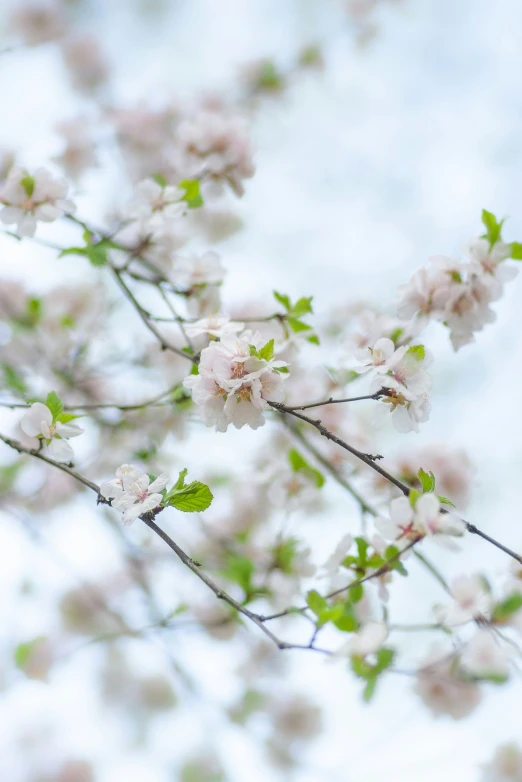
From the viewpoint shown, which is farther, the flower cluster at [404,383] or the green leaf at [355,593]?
the green leaf at [355,593]

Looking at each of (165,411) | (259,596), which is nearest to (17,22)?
(165,411)

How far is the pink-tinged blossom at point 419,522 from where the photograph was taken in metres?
0.66

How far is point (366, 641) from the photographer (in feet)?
2.39

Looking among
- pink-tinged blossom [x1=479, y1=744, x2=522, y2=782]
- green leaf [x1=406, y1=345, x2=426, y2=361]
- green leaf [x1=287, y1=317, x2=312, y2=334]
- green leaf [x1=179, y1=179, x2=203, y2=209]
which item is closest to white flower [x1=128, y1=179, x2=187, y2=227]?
green leaf [x1=179, y1=179, x2=203, y2=209]

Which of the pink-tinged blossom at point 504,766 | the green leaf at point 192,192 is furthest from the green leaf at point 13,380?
the pink-tinged blossom at point 504,766

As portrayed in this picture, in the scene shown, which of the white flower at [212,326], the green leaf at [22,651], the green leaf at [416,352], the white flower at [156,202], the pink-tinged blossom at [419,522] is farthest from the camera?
the green leaf at [22,651]

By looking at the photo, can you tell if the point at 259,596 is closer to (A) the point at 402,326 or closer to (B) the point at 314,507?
(B) the point at 314,507

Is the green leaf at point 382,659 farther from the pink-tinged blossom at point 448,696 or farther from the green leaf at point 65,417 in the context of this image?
the pink-tinged blossom at point 448,696

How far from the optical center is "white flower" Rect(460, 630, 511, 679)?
730mm

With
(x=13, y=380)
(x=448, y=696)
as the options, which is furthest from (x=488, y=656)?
(x=13, y=380)

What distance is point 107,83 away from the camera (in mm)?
2660

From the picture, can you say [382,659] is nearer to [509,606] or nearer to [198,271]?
[509,606]

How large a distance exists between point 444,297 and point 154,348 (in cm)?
97

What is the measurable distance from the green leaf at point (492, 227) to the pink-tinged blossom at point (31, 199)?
25.3 inches
